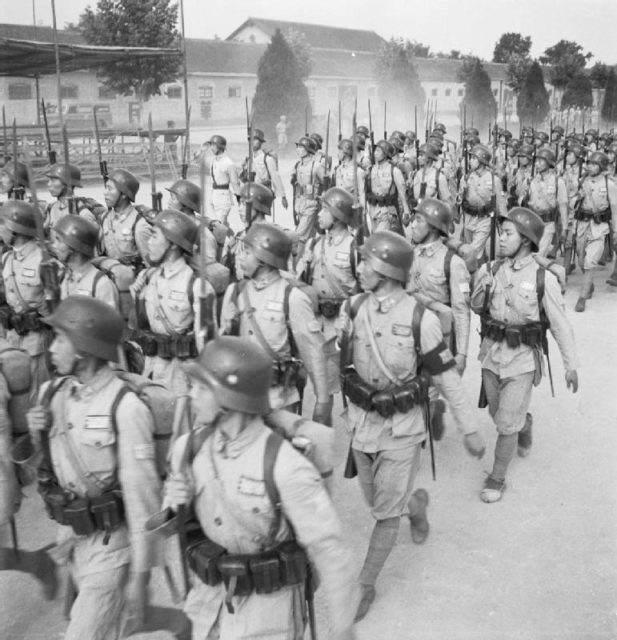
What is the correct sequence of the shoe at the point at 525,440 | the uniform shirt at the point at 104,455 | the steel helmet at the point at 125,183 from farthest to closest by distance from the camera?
the steel helmet at the point at 125,183, the shoe at the point at 525,440, the uniform shirt at the point at 104,455

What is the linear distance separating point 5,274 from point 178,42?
30.8m

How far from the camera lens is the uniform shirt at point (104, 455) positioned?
3.55 metres

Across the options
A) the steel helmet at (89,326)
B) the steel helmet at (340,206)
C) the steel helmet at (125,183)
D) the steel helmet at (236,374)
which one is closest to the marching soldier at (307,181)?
the steel helmet at (125,183)

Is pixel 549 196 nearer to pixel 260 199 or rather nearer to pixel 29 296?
pixel 260 199

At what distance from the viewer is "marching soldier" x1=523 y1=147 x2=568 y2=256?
12336mm

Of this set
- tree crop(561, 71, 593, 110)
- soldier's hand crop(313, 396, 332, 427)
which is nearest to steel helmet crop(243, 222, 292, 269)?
soldier's hand crop(313, 396, 332, 427)

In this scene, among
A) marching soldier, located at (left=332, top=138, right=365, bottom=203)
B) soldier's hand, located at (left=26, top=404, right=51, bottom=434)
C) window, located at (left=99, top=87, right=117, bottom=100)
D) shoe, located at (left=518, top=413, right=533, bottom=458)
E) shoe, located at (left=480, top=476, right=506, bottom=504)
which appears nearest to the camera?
soldier's hand, located at (left=26, top=404, right=51, bottom=434)

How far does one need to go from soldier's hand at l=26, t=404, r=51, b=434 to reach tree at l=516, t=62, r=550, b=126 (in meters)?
42.1

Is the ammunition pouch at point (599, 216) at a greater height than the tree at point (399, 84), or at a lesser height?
lesser

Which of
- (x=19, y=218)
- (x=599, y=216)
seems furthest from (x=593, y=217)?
(x=19, y=218)

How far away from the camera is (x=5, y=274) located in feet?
21.2

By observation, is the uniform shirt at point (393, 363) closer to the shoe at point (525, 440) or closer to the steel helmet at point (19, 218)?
the shoe at point (525, 440)

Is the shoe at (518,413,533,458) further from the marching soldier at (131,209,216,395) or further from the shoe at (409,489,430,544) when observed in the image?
the marching soldier at (131,209,216,395)

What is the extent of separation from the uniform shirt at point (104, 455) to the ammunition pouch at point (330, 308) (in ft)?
11.5
